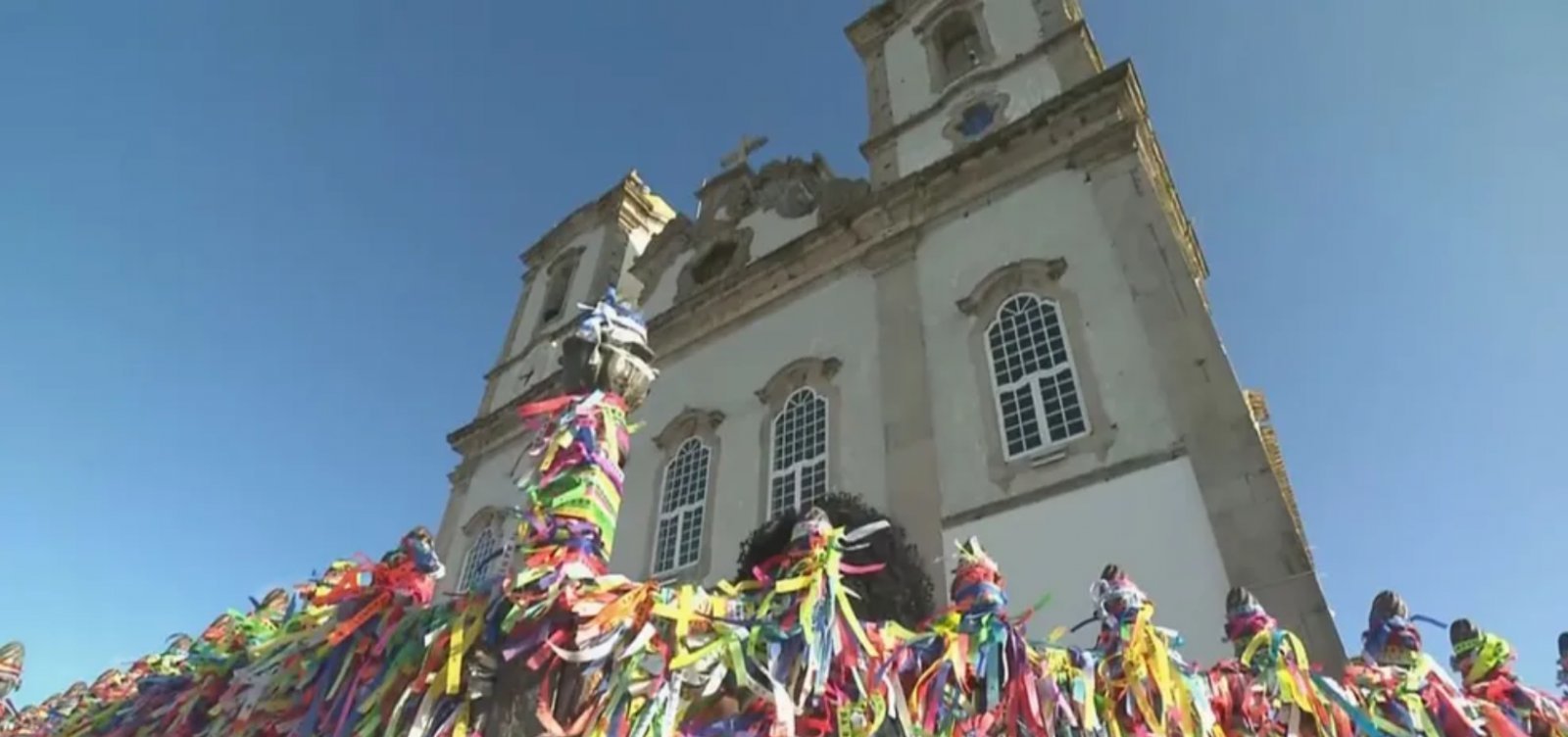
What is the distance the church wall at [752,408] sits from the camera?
35.4ft

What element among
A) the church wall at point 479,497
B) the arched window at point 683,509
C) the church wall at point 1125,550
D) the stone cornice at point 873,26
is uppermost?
the stone cornice at point 873,26

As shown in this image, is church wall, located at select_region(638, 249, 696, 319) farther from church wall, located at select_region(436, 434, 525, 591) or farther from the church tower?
church wall, located at select_region(436, 434, 525, 591)

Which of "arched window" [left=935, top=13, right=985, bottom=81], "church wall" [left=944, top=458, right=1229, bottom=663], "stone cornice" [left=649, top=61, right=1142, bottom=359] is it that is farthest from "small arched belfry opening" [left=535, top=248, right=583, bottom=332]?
"church wall" [left=944, top=458, right=1229, bottom=663]

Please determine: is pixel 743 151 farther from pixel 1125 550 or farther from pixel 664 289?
pixel 1125 550

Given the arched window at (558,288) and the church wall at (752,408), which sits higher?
the arched window at (558,288)

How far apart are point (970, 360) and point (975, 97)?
19.5 ft

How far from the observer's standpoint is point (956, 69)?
51.5 feet

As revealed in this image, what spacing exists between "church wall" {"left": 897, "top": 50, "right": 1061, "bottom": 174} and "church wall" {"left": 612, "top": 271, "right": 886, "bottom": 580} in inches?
103

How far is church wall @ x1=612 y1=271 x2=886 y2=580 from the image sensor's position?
10.8m

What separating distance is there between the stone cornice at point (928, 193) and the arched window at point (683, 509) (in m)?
2.64

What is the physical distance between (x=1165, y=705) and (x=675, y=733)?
2430mm

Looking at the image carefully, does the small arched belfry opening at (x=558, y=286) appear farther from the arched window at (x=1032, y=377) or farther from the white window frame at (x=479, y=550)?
the arched window at (x=1032, y=377)

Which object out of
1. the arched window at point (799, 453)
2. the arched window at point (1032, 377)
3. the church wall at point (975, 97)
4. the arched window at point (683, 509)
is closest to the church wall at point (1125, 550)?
the arched window at point (1032, 377)

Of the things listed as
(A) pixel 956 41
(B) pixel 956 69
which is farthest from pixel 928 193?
(A) pixel 956 41
